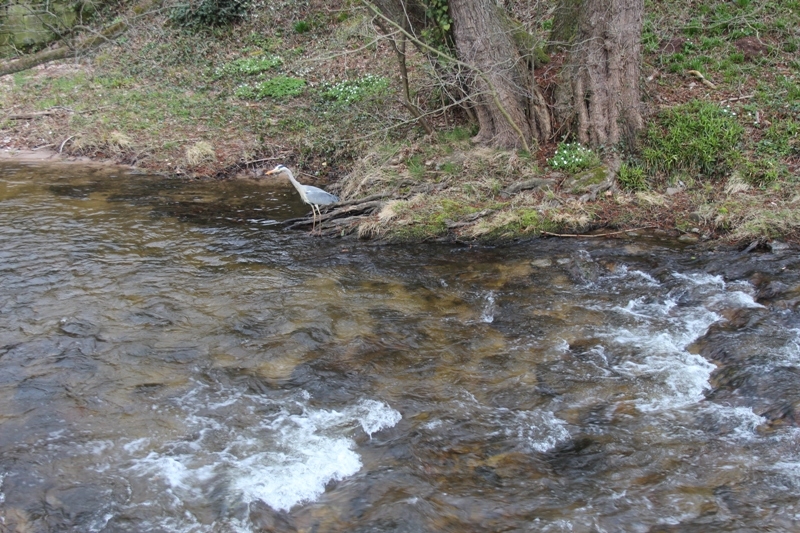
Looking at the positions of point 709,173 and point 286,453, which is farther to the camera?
point 709,173

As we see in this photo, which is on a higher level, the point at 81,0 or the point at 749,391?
the point at 81,0

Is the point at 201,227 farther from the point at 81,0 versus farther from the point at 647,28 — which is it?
the point at 81,0

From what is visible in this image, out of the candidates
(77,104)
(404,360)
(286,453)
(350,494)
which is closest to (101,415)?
(286,453)

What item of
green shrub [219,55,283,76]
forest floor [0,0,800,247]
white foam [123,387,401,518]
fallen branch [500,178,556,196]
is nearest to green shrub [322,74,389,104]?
forest floor [0,0,800,247]

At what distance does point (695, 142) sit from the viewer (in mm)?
9344

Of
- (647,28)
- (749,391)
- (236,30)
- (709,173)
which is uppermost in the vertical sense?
(236,30)

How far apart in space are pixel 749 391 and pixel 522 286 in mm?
2769

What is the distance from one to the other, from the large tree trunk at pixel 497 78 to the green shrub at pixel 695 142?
178 centimetres

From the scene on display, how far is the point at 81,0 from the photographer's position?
1852 cm

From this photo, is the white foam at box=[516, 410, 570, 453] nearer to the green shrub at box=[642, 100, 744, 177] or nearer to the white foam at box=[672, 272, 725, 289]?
the white foam at box=[672, 272, 725, 289]

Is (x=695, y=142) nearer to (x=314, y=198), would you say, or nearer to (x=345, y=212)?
(x=345, y=212)

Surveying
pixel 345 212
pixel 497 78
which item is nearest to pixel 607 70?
pixel 497 78

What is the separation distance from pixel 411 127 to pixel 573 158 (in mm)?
3379

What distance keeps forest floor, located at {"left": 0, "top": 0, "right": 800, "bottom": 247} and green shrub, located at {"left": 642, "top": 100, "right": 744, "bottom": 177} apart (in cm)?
3
